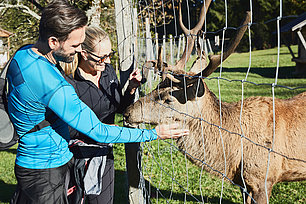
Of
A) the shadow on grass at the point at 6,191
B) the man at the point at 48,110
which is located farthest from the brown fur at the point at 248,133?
the shadow on grass at the point at 6,191

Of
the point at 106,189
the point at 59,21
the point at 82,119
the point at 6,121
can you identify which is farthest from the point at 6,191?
the point at 59,21

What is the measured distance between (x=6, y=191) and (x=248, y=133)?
148 inches

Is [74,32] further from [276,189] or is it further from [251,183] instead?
[276,189]

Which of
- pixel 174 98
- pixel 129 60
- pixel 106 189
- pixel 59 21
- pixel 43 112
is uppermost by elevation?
pixel 59 21

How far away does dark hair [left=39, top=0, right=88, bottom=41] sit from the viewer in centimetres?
167

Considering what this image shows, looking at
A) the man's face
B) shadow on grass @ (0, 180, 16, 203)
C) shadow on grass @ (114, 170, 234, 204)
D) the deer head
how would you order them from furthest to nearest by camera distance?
1. shadow on grass @ (0, 180, 16, 203)
2. shadow on grass @ (114, 170, 234, 204)
3. the deer head
4. the man's face

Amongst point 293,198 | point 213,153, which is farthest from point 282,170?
point 293,198

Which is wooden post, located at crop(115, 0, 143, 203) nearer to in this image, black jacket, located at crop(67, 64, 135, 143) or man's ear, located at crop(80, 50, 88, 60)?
black jacket, located at crop(67, 64, 135, 143)

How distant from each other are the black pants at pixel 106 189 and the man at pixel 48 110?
526mm

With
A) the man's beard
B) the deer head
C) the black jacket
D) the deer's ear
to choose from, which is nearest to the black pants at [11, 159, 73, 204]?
the black jacket

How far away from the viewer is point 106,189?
8.27 ft

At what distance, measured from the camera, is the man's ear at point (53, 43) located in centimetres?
171

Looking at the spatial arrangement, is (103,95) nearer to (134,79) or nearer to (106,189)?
(134,79)

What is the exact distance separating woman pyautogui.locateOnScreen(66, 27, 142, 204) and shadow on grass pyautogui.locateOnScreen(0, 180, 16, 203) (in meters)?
2.43
